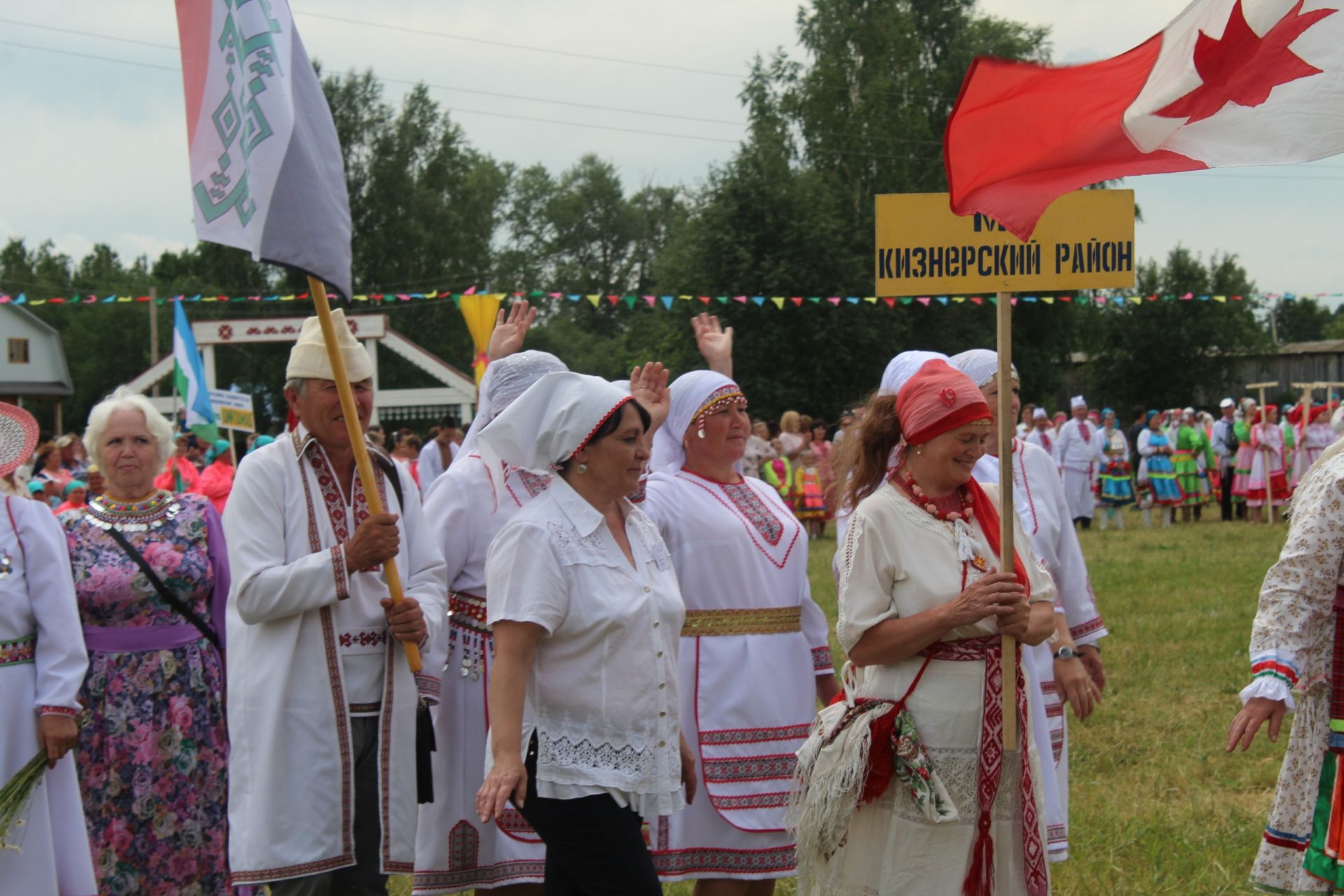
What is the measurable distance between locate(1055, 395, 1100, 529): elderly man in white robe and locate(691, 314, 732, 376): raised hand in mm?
17980

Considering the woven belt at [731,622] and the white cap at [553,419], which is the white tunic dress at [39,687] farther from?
the woven belt at [731,622]

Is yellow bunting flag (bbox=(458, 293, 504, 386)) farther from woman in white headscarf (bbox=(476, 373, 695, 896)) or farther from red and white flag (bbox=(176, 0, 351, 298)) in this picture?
woman in white headscarf (bbox=(476, 373, 695, 896))

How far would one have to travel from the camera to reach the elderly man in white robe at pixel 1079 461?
912 inches

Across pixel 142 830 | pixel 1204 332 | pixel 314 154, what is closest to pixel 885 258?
pixel 314 154

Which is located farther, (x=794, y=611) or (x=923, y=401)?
(x=794, y=611)

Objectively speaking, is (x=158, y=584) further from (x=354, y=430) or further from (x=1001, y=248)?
(x=1001, y=248)

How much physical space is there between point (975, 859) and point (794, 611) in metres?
1.39

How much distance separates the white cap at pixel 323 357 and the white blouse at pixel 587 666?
1035 millimetres

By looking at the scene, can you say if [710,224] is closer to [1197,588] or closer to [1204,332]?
[1204,332]

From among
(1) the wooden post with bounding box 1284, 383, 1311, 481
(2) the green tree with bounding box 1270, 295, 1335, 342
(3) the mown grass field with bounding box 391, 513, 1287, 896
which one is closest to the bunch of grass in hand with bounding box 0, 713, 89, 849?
(3) the mown grass field with bounding box 391, 513, 1287, 896

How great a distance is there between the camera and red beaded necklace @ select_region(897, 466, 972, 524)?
3.92 metres

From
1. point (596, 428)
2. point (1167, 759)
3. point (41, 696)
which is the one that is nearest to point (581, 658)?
point (596, 428)

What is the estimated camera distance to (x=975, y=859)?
12.3ft

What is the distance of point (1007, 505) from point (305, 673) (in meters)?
2.12
